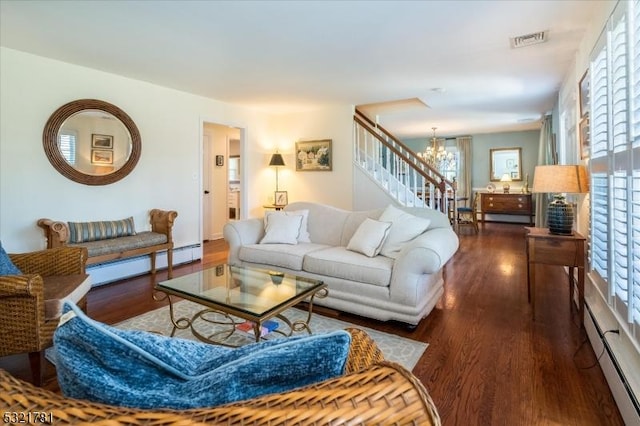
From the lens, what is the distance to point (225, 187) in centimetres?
666

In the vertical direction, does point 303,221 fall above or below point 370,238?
above

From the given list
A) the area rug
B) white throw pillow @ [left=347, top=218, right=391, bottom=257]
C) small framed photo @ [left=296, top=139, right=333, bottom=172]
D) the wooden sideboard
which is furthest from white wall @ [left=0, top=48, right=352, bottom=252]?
the wooden sideboard

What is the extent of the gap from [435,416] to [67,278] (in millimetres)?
2644

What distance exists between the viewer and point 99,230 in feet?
11.7

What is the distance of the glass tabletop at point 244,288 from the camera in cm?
198

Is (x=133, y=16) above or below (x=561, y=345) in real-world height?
above

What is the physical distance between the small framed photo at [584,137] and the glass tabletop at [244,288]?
238 centimetres

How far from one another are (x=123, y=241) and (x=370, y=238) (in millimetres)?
2621

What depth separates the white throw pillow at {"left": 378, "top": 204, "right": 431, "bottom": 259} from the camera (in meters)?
2.88

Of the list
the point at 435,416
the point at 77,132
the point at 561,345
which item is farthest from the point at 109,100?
the point at 561,345

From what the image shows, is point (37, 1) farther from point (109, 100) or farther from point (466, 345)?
point (466, 345)

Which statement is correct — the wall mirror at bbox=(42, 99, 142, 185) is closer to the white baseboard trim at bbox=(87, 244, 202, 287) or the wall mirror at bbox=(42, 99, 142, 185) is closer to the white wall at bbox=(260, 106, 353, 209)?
the white baseboard trim at bbox=(87, 244, 202, 287)

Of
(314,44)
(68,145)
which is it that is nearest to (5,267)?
(68,145)

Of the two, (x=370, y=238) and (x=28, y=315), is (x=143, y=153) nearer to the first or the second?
(x=28, y=315)
